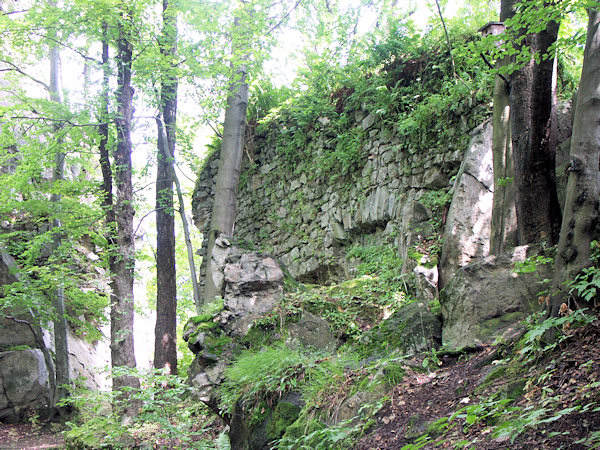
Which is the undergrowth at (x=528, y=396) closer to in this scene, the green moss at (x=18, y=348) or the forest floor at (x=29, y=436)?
the forest floor at (x=29, y=436)

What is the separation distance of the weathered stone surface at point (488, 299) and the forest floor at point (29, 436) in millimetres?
8415

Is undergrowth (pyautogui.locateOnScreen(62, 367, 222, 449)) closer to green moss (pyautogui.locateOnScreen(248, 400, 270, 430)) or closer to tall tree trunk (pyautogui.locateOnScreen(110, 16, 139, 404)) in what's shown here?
tall tree trunk (pyautogui.locateOnScreen(110, 16, 139, 404))

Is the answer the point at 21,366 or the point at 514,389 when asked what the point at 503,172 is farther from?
the point at 21,366

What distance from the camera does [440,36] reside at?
7277 millimetres

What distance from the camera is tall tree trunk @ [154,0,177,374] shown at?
861cm

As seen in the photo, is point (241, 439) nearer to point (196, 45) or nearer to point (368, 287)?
point (368, 287)

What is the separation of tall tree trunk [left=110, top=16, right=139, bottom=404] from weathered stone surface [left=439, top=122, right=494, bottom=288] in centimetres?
539

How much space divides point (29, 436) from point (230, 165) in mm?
7497

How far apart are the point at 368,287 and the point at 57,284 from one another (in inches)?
263

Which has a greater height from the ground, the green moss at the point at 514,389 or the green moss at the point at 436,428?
the green moss at the point at 514,389

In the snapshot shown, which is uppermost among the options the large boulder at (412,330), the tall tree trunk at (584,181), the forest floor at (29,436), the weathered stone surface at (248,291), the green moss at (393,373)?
the tall tree trunk at (584,181)

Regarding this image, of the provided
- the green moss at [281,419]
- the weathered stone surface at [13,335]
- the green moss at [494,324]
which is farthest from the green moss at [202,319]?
the weathered stone surface at [13,335]

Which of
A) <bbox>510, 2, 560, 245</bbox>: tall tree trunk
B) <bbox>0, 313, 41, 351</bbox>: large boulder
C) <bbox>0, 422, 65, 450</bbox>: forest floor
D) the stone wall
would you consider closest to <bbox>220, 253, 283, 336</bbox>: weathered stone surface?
the stone wall

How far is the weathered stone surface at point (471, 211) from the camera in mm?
5383
